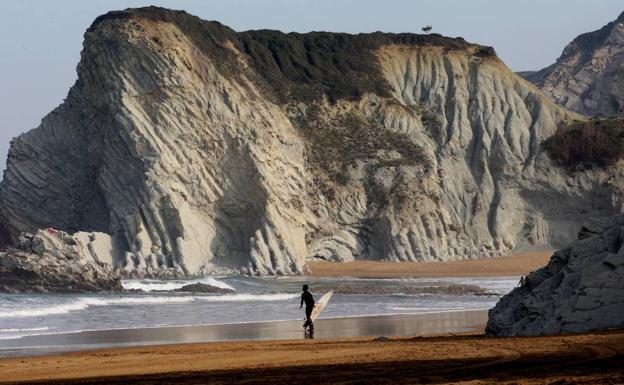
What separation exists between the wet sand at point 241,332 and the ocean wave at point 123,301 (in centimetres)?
569

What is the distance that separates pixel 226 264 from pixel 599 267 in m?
38.8

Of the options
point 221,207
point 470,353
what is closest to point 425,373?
point 470,353

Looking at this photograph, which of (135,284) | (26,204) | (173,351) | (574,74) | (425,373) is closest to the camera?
(425,373)

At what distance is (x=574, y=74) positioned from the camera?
114 meters

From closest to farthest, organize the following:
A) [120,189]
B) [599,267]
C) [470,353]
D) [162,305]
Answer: [470,353] → [599,267] → [162,305] → [120,189]

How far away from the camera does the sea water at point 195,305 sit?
94.9ft

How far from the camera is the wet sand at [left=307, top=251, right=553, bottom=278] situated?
56.3 metres

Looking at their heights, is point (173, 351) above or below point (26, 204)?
below

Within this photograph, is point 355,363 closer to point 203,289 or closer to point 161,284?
point 203,289

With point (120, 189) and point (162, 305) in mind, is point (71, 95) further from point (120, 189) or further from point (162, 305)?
point (162, 305)

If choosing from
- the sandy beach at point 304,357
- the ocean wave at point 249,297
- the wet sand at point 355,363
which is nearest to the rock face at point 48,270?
the ocean wave at point 249,297

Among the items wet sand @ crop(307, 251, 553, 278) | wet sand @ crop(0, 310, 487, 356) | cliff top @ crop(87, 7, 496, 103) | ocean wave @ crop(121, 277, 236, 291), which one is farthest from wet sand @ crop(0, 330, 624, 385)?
cliff top @ crop(87, 7, 496, 103)

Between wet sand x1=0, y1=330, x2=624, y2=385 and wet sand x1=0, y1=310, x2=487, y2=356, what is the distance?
2.78 meters

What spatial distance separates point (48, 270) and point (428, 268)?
2322 centimetres
